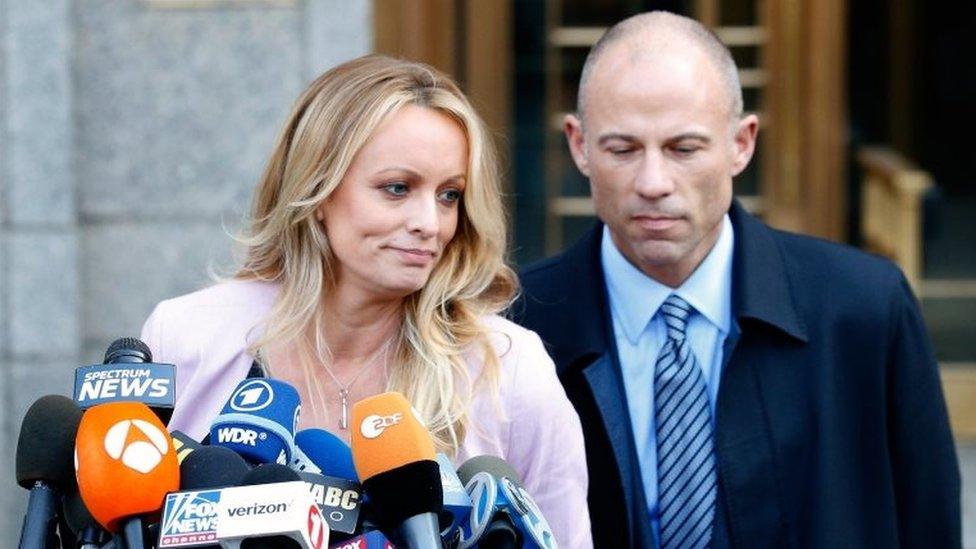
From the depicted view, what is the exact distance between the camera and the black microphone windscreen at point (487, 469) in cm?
281

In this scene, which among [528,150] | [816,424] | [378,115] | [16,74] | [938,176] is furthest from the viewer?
[938,176]

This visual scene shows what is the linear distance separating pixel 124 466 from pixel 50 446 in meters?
0.18

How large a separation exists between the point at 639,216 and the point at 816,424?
20.2 inches

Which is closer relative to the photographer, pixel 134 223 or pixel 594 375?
pixel 594 375

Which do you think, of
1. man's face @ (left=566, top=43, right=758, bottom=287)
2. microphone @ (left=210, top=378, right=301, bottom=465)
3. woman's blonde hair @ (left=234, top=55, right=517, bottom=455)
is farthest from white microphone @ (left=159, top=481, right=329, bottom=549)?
man's face @ (left=566, top=43, right=758, bottom=287)

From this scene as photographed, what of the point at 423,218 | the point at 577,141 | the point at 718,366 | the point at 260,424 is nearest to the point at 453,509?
the point at 260,424

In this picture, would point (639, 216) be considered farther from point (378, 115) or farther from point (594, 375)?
point (378, 115)

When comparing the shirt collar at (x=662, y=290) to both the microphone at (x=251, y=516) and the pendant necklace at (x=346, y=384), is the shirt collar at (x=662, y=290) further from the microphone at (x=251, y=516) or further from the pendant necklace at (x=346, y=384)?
the microphone at (x=251, y=516)

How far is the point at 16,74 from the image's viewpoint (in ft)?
22.1

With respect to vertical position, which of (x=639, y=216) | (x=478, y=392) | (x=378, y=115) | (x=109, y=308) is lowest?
(x=109, y=308)

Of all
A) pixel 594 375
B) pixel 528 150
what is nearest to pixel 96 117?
pixel 528 150

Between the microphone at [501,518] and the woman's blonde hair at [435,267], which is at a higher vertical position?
the woman's blonde hair at [435,267]

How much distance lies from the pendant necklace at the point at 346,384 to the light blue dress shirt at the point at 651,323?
557mm

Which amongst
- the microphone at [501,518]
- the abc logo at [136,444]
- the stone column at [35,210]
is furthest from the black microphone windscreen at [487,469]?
the stone column at [35,210]
